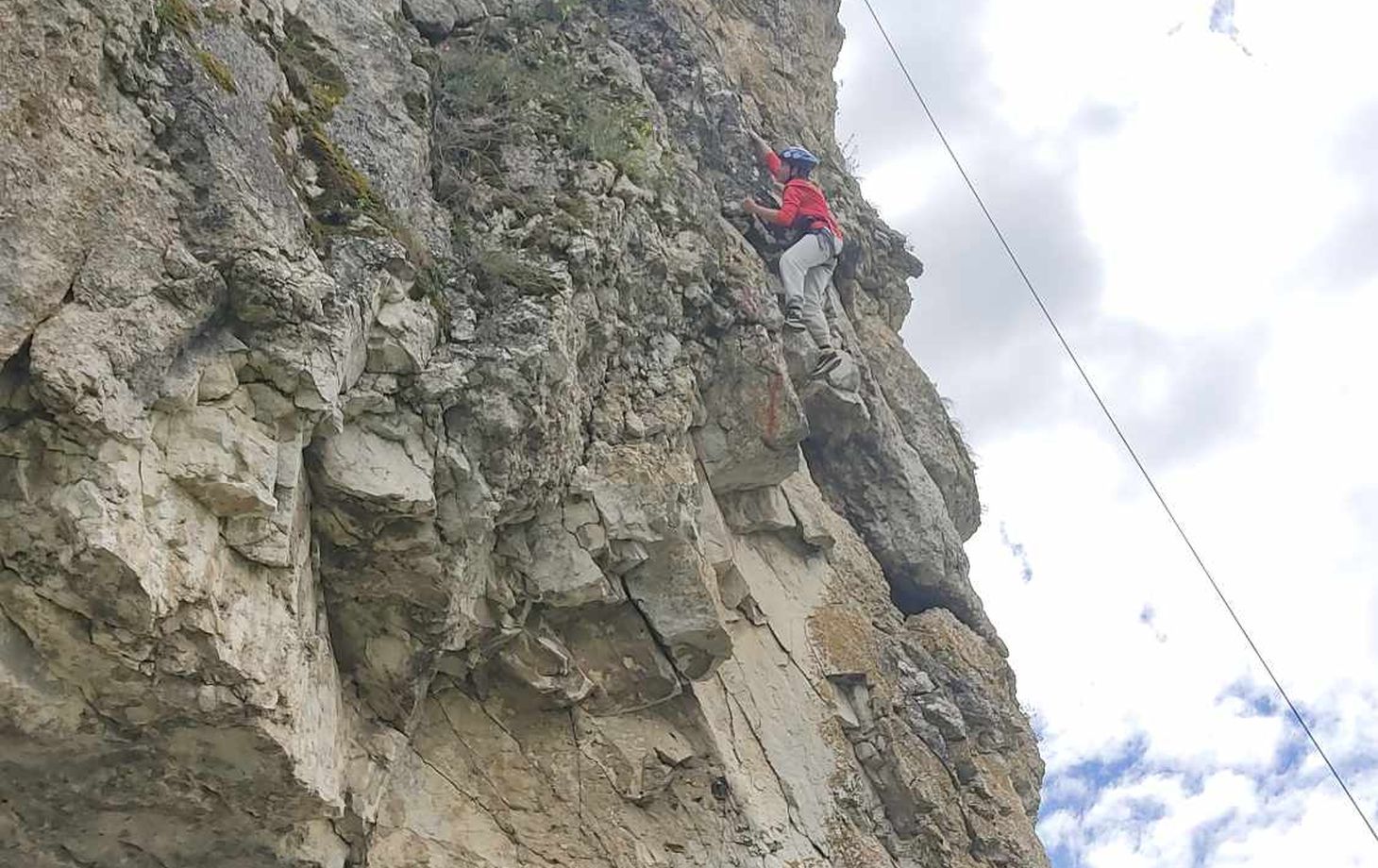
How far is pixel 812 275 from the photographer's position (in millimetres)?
13281

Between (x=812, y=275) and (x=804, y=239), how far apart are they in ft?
1.44

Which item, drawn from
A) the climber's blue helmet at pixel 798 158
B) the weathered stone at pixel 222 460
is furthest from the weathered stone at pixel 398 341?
the climber's blue helmet at pixel 798 158

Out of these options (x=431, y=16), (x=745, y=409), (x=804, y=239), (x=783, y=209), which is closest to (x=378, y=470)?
(x=745, y=409)

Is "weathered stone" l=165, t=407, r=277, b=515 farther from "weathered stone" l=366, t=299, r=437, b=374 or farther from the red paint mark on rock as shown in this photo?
the red paint mark on rock

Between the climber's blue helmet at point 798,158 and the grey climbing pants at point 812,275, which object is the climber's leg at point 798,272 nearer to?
the grey climbing pants at point 812,275

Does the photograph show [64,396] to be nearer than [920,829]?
Yes

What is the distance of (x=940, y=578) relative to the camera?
1364 centimetres

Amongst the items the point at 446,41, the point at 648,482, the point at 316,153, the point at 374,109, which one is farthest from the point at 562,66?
the point at 648,482

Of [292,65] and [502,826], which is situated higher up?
[292,65]

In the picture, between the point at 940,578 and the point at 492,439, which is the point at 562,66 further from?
the point at 940,578

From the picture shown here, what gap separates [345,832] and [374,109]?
5.22 m

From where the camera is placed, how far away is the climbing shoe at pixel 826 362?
12211 millimetres

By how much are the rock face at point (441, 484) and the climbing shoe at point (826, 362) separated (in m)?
0.23

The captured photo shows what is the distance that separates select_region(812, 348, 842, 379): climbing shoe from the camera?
1221 centimetres
